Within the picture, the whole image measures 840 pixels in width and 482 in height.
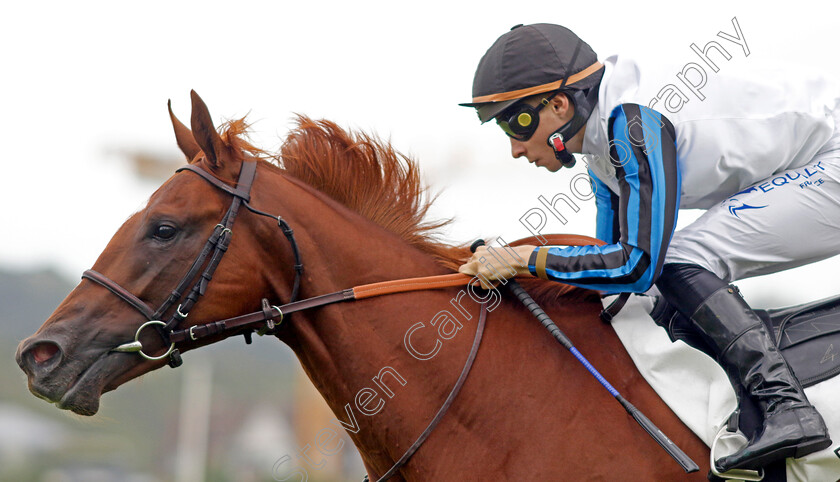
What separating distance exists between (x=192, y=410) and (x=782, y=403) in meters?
15.4

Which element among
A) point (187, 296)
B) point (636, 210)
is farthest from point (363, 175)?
point (636, 210)

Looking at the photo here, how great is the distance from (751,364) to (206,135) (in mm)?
2199

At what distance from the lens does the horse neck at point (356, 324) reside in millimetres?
2824

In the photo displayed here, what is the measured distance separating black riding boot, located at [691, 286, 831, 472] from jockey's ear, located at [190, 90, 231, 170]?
193 cm

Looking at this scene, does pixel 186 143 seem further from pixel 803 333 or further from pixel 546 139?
pixel 803 333

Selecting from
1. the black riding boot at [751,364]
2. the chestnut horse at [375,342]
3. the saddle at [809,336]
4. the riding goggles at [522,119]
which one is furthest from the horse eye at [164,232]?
the saddle at [809,336]

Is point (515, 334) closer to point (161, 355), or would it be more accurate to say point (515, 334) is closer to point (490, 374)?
point (490, 374)

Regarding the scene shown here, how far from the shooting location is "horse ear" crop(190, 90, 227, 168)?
2.90 metres

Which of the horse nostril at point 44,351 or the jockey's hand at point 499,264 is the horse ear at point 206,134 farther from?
the jockey's hand at point 499,264

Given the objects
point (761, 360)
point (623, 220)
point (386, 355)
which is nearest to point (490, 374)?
point (386, 355)

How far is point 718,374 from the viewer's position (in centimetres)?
262

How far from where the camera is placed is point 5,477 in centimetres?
1393

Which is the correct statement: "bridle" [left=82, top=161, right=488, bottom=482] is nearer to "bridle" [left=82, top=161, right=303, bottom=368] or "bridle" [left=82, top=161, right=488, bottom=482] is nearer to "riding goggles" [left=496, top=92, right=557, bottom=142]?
"bridle" [left=82, top=161, right=303, bottom=368]

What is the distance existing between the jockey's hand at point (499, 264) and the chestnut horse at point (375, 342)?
112mm
